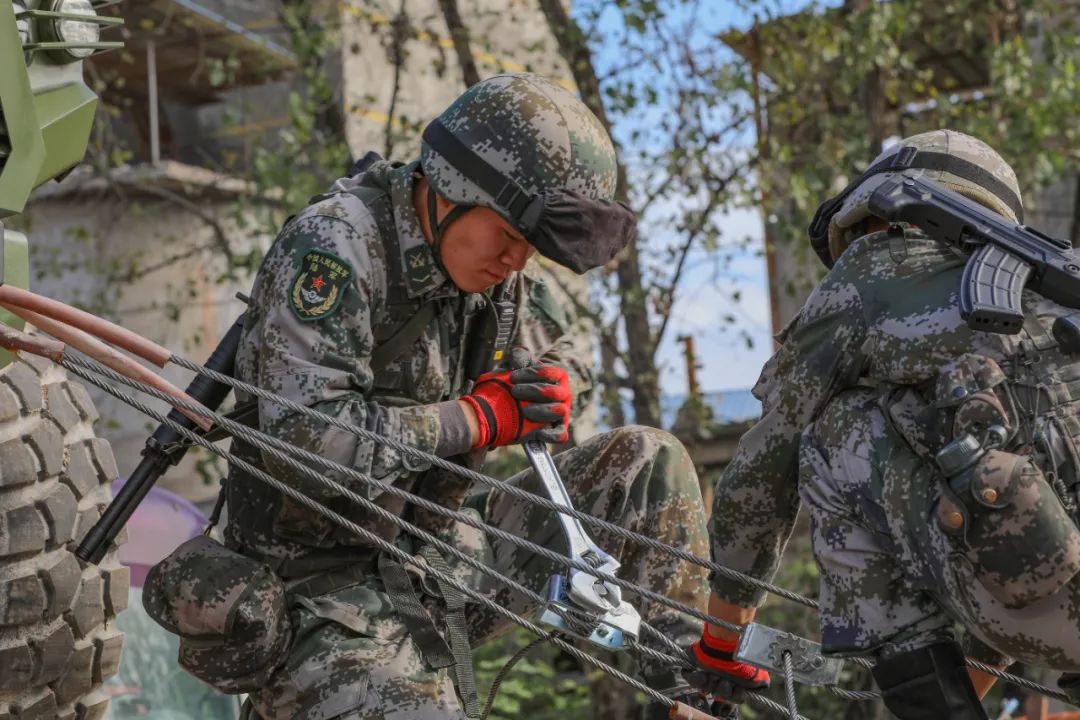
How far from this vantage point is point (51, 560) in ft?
12.6

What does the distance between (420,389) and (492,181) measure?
0.55 metres

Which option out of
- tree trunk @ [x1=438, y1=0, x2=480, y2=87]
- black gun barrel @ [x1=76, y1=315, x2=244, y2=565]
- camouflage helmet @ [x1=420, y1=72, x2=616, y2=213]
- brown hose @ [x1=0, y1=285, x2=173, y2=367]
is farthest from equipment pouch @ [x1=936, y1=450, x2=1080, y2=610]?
tree trunk @ [x1=438, y1=0, x2=480, y2=87]

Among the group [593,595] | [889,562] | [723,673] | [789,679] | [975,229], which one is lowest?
[723,673]

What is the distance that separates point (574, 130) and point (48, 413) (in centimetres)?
154

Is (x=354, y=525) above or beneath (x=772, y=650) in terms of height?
above

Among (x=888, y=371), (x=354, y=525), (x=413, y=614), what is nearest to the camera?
(x=888, y=371)

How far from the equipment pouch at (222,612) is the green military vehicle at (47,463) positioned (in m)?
0.35

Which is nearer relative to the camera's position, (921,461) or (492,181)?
(921,461)

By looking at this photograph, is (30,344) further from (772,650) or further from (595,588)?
(772,650)

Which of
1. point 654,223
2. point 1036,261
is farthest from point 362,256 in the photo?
point 654,223

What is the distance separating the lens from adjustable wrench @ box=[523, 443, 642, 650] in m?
3.41

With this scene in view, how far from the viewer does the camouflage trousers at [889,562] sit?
9.23 feet

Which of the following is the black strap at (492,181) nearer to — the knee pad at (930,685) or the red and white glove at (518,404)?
the red and white glove at (518,404)

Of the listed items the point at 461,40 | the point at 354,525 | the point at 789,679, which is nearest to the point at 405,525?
the point at 354,525
